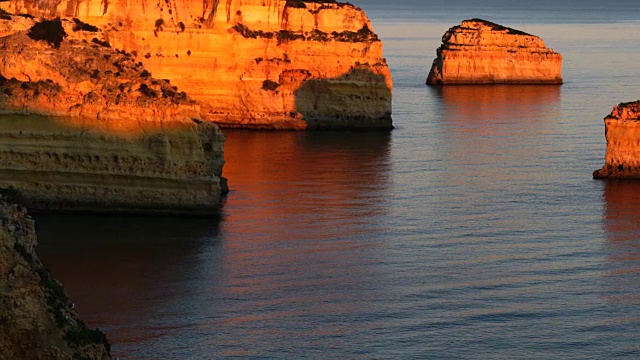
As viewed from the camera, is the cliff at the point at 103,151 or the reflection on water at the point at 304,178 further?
the reflection on water at the point at 304,178

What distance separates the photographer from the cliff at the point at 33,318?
63.7ft

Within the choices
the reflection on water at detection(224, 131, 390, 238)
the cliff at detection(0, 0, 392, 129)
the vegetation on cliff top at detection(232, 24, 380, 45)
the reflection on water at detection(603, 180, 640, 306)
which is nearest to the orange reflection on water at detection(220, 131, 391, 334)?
the reflection on water at detection(224, 131, 390, 238)

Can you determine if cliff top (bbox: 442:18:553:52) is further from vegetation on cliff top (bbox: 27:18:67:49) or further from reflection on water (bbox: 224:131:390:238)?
vegetation on cliff top (bbox: 27:18:67:49)

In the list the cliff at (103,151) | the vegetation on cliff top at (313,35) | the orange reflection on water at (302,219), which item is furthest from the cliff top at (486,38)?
the cliff at (103,151)

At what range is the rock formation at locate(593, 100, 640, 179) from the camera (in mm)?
52156

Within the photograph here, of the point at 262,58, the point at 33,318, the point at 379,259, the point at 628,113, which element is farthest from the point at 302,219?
the point at 262,58

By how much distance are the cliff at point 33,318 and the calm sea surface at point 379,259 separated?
793 centimetres

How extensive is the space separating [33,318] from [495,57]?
Result: 8859 centimetres

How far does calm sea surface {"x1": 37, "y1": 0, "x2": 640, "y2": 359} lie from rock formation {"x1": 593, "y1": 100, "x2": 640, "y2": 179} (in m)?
0.90

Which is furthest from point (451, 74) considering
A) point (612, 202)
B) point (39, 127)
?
point (39, 127)

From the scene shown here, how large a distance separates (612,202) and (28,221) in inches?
1159

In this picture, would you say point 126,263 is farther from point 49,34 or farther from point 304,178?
point 304,178

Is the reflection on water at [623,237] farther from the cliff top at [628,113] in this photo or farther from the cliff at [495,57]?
the cliff at [495,57]

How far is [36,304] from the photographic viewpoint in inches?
776
